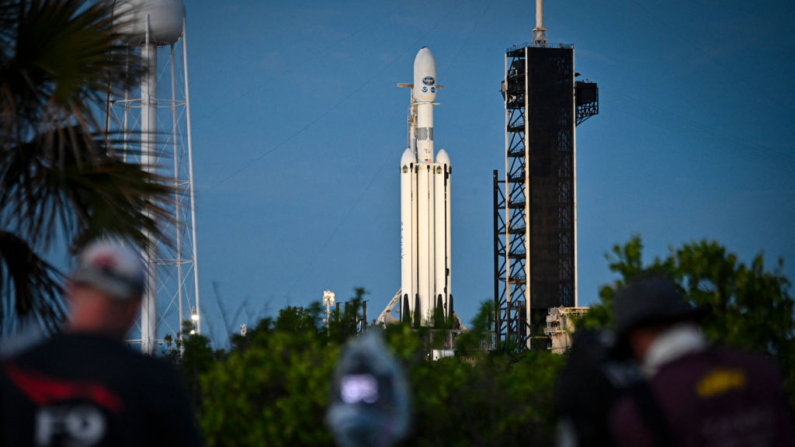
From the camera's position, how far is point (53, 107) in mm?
7035

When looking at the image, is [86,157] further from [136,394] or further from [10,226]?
[136,394]

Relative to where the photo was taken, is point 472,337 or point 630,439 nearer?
point 630,439

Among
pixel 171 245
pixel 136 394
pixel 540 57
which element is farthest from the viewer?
pixel 540 57

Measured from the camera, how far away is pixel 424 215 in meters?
41.6

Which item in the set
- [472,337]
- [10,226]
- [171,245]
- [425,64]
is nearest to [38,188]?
[10,226]

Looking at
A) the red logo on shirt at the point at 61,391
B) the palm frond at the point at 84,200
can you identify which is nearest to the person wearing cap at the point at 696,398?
the red logo on shirt at the point at 61,391

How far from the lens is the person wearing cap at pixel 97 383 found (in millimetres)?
2889

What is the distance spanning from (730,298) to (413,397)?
3.25 meters

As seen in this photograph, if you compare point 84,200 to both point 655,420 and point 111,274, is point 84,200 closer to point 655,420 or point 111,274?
point 111,274

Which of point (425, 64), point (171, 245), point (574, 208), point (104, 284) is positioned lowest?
point (104, 284)

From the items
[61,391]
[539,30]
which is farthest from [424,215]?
[61,391]

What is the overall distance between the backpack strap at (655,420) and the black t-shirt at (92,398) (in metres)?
1.54

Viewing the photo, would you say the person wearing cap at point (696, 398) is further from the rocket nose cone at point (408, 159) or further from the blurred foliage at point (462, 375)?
the rocket nose cone at point (408, 159)

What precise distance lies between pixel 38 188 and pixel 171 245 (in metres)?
1.18
